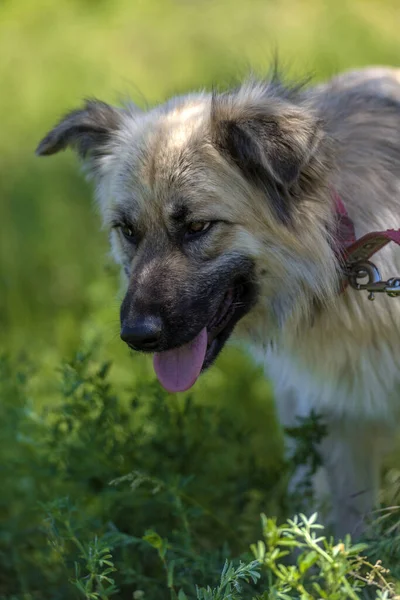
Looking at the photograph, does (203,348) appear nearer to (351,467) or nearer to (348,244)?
(348,244)

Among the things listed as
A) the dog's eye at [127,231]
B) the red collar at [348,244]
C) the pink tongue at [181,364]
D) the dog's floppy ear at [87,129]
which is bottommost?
the pink tongue at [181,364]

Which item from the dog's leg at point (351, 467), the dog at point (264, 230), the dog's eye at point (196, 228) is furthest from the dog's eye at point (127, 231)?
the dog's leg at point (351, 467)

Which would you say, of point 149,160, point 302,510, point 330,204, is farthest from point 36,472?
point 330,204

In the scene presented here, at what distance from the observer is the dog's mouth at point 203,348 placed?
3.18m

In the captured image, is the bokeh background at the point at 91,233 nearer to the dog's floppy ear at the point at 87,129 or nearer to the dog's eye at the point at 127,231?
the dog's floppy ear at the point at 87,129

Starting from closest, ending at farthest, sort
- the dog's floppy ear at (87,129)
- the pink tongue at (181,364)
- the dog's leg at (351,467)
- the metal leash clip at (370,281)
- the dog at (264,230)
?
the metal leash clip at (370,281) < the dog at (264,230) < the pink tongue at (181,364) < the dog's floppy ear at (87,129) < the dog's leg at (351,467)

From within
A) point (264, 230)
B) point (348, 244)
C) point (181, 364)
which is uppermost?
point (264, 230)

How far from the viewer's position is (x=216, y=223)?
308 centimetres

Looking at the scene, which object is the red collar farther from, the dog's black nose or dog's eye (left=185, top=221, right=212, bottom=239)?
the dog's black nose

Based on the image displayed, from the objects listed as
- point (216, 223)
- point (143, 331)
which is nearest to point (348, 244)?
point (216, 223)

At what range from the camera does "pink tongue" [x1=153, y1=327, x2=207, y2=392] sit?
10.4 feet

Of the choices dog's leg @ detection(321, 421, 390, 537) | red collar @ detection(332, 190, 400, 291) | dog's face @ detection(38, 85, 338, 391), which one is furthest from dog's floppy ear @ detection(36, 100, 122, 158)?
dog's leg @ detection(321, 421, 390, 537)

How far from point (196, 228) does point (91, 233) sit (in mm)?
3276

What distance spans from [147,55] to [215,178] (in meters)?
6.14
